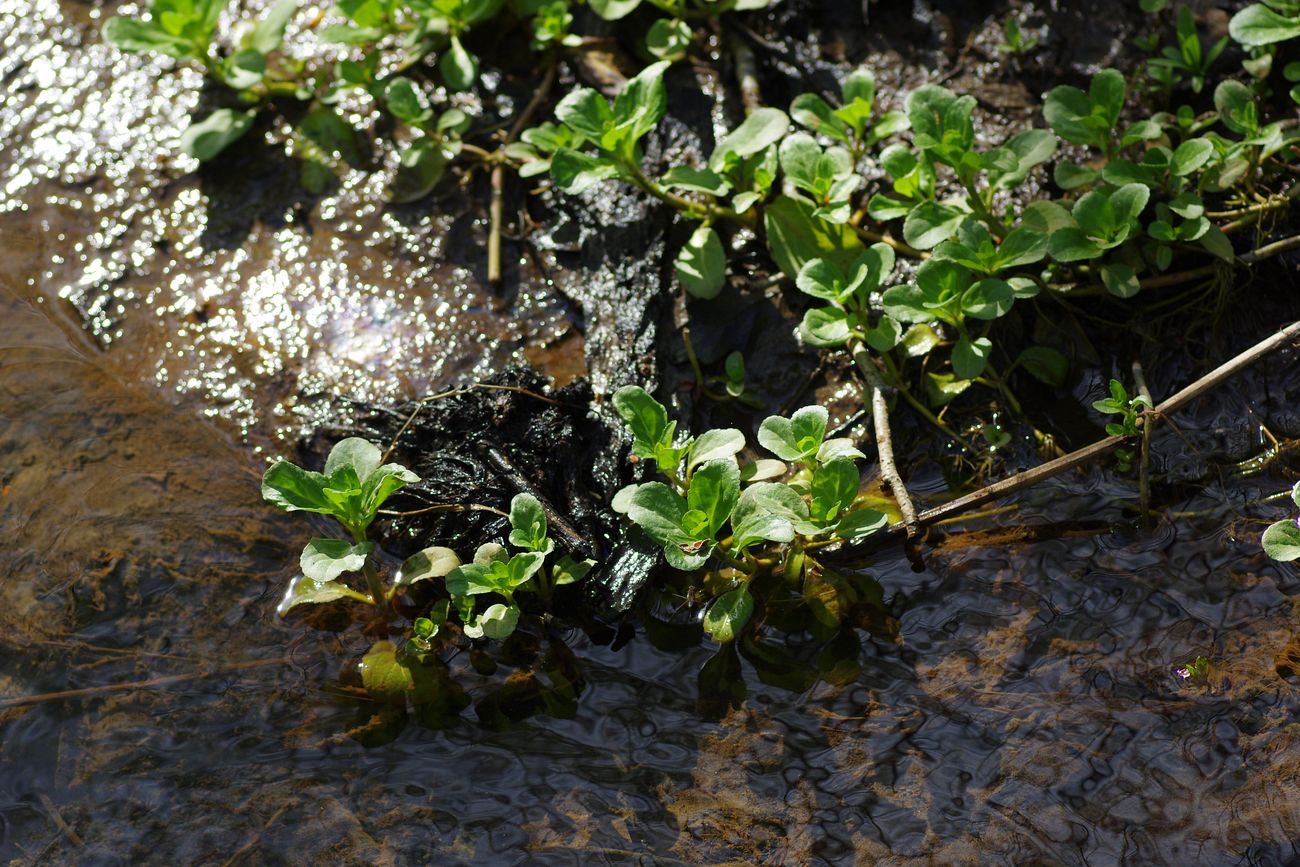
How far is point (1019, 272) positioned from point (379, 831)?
218cm

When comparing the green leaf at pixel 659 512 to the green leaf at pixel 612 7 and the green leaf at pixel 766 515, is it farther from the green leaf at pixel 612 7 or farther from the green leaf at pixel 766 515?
the green leaf at pixel 612 7

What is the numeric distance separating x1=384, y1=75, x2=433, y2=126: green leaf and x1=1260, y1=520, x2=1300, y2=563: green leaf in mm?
2661

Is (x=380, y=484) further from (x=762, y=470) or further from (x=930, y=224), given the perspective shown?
(x=930, y=224)

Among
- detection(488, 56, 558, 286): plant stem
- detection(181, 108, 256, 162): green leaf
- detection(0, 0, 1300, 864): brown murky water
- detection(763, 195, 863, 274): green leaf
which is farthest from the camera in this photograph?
detection(181, 108, 256, 162): green leaf

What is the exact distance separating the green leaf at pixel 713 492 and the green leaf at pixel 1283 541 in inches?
46.8

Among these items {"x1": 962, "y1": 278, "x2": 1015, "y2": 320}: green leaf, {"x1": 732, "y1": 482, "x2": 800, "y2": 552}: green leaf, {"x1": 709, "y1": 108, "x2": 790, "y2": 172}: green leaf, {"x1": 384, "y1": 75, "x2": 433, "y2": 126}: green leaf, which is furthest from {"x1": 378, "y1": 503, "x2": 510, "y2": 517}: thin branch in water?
{"x1": 384, "y1": 75, "x2": 433, "y2": 126}: green leaf

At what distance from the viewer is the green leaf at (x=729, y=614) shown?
2.64m

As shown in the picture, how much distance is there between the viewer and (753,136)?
10.6 ft

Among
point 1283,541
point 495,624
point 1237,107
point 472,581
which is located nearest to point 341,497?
point 472,581

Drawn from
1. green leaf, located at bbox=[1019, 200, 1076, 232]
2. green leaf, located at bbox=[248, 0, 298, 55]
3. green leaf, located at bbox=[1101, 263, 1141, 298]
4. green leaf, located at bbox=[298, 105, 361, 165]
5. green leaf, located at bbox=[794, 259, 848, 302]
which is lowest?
green leaf, located at bbox=[1101, 263, 1141, 298]

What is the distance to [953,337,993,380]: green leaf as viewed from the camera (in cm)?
297

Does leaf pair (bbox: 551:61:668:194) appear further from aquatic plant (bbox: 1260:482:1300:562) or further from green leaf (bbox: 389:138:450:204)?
aquatic plant (bbox: 1260:482:1300:562)

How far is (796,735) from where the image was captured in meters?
2.52

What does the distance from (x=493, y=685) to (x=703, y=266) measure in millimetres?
1276
